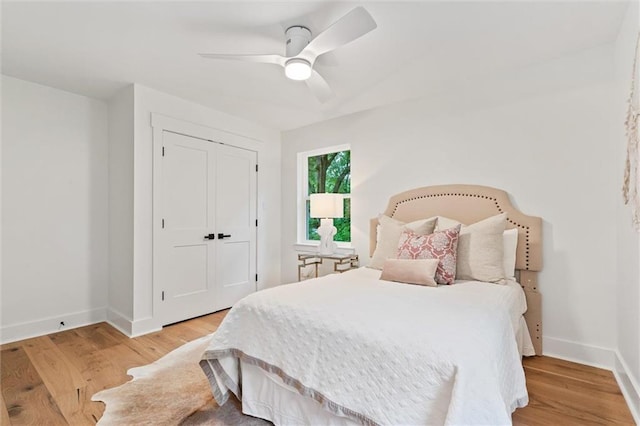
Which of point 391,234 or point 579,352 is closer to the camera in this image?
point 579,352

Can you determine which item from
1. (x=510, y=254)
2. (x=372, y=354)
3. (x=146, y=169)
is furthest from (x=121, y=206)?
(x=510, y=254)

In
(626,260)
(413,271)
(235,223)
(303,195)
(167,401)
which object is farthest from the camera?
(303,195)

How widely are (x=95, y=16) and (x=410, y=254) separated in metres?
2.60

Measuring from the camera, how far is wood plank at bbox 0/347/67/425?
1.71m

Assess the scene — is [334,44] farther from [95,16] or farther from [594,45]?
[594,45]

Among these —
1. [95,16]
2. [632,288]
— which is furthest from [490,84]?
[95,16]

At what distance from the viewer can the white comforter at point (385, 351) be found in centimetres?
110

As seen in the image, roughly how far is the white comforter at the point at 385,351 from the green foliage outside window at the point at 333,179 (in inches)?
80.1

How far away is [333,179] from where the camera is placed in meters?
4.08

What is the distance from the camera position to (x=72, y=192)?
314 centimetres

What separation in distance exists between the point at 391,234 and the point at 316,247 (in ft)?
4.84

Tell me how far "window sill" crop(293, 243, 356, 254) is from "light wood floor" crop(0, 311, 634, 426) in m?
1.64

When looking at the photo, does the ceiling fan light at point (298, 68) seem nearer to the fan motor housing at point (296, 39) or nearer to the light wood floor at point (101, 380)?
the fan motor housing at point (296, 39)

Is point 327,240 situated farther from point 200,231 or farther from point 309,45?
point 309,45
